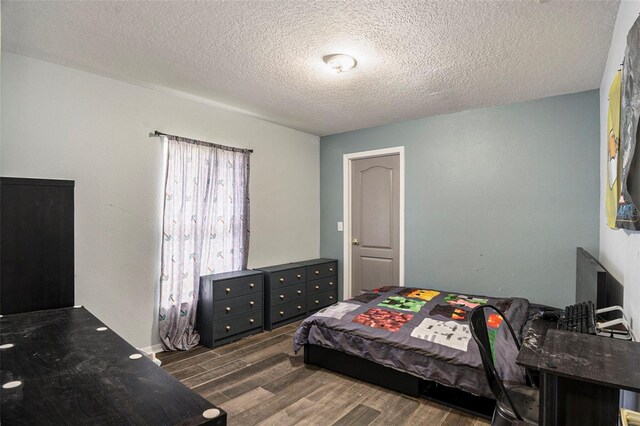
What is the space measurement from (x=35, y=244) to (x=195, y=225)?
142 centimetres

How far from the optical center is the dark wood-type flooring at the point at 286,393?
2178 mm

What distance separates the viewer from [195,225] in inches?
135

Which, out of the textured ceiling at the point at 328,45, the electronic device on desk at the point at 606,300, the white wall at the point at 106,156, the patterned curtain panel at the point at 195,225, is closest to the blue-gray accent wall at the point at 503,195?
the textured ceiling at the point at 328,45

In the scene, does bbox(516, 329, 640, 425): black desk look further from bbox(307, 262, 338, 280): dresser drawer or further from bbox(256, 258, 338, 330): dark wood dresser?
bbox(307, 262, 338, 280): dresser drawer

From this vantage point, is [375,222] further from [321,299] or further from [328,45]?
[328,45]

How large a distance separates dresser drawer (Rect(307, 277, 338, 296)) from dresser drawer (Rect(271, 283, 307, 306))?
107 mm

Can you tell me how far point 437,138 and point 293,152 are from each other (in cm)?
190

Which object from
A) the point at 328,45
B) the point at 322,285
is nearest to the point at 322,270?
the point at 322,285

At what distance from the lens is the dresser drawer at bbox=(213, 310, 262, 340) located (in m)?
3.33

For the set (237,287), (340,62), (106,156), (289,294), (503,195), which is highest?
(340,62)

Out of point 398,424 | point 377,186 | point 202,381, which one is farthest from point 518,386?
point 377,186

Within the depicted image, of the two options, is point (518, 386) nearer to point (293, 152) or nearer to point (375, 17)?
point (375, 17)

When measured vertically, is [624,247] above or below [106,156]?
below

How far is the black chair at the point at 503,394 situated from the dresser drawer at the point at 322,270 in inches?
107
